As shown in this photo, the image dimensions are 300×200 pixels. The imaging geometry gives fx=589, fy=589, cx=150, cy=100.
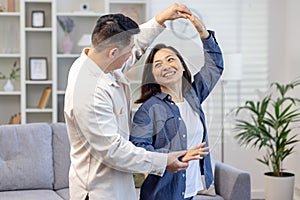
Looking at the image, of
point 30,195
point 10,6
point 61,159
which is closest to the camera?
point 30,195

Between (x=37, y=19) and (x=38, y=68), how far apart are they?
17.6 inches

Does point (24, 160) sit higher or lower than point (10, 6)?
lower

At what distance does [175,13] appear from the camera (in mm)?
2059

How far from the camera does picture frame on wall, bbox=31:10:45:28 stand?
17.6 feet

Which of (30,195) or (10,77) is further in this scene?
(10,77)

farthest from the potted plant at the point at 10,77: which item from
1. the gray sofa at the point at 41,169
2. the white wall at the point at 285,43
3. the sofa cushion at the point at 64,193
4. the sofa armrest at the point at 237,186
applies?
the white wall at the point at 285,43

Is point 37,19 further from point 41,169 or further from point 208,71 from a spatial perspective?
point 208,71

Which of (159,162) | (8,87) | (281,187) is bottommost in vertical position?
(281,187)

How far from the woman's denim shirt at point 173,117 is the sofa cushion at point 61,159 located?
223 centimetres

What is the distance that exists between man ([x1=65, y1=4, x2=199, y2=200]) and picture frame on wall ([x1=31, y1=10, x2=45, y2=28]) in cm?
346

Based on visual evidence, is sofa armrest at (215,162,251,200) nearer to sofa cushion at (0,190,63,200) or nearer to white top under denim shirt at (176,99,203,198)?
sofa cushion at (0,190,63,200)

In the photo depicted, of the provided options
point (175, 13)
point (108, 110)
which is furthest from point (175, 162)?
point (175, 13)

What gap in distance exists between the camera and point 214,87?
6.75 ft

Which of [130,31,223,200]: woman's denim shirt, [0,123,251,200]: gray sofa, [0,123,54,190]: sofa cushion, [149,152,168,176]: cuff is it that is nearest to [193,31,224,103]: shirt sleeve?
[130,31,223,200]: woman's denim shirt
